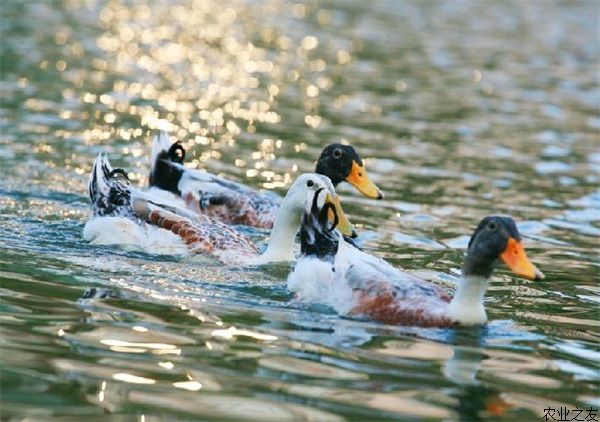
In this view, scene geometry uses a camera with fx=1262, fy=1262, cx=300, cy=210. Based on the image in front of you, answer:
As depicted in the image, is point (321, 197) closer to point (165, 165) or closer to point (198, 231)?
point (198, 231)

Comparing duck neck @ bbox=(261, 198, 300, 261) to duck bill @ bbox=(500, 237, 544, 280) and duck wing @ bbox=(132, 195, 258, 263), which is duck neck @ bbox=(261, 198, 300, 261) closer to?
duck wing @ bbox=(132, 195, 258, 263)

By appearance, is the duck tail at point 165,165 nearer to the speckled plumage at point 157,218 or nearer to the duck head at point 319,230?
the speckled plumage at point 157,218

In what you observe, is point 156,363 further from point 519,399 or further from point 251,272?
point 251,272

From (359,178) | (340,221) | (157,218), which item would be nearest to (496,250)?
(340,221)

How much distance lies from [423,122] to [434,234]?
25.2 ft

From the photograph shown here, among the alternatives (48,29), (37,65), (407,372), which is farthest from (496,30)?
(407,372)

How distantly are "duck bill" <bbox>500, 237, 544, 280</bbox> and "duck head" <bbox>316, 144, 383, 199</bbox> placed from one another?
3564 mm

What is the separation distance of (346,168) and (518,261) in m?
3.90

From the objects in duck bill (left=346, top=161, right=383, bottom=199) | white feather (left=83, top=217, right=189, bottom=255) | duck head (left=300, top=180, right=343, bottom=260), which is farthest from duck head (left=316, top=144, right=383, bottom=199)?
white feather (left=83, top=217, right=189, bottom=255)

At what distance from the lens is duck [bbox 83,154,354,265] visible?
1210cm

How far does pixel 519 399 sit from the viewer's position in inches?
327

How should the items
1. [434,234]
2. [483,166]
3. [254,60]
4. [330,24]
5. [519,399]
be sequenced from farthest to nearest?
[330,24]
[254,60]
[483,166]
[434,234]
[519,399]

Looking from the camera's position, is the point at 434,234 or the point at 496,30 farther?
the point at 496,30

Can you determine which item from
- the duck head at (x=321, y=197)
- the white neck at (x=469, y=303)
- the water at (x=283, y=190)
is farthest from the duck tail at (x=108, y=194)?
the white neck at (x=469, y=303)
